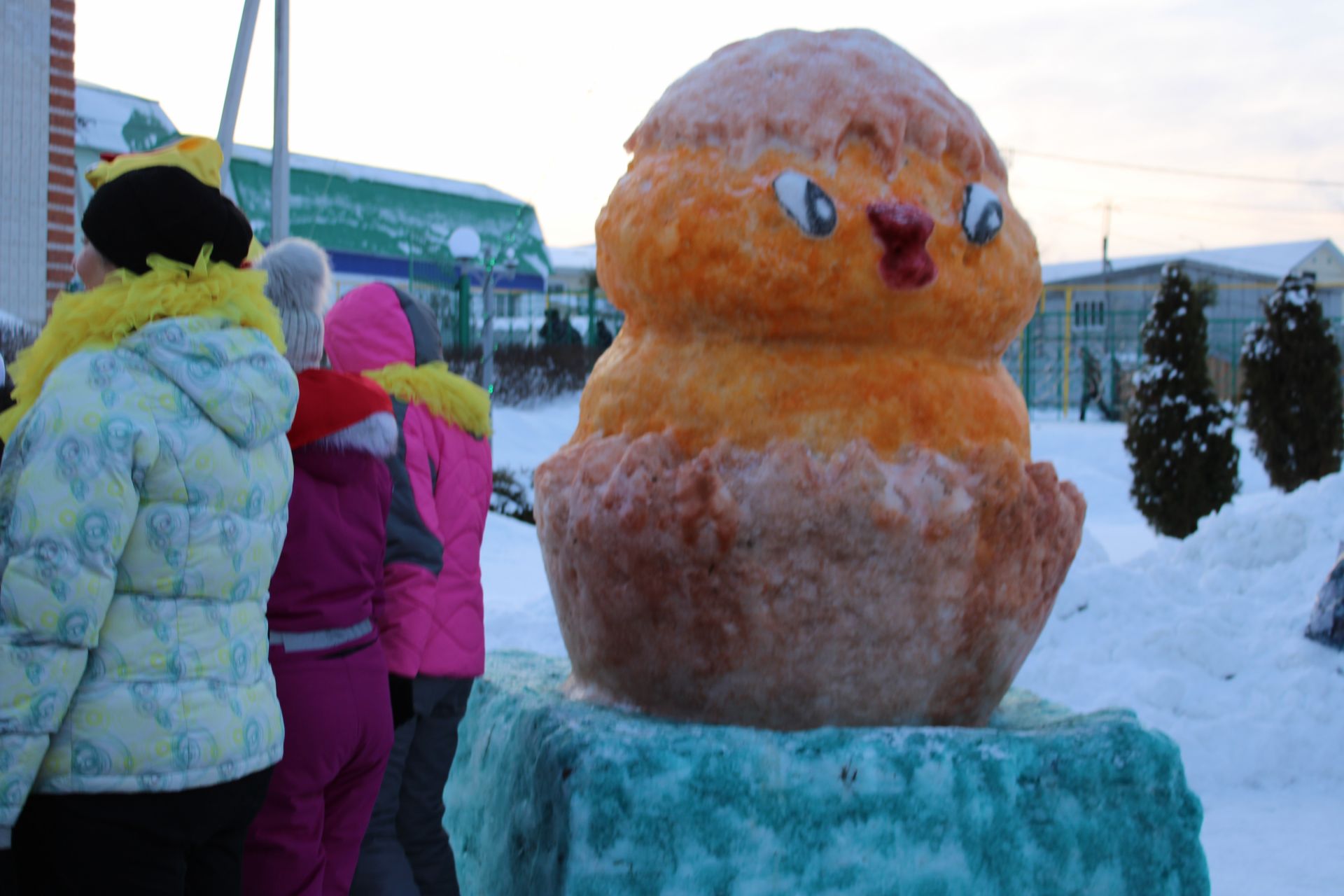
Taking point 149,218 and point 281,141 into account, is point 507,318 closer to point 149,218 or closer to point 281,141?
A: point 281,141

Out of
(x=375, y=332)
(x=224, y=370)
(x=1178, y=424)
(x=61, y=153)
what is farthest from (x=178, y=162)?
(x=1178, y=424)

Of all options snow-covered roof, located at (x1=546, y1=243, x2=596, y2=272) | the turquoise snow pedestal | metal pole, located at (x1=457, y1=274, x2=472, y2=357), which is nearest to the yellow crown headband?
the turquoise snow pedestal

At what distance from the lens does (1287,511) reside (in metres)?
8.12

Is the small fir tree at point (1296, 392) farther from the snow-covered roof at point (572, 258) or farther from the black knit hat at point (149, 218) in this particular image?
the snow-covered roof at point (572, 258)

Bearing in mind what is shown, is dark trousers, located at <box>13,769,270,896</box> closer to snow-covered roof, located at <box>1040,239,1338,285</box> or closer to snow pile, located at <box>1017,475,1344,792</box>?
snow pile, located at <box>1017,475,1344,792</box>

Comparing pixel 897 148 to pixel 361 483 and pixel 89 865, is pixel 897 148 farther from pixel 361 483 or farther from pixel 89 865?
pixel 89 865

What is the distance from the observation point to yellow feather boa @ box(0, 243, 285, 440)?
2041 millimetres

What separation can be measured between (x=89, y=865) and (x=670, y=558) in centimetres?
144

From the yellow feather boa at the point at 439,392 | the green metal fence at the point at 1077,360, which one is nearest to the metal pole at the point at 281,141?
the yellow feather boa at the point at 439,392

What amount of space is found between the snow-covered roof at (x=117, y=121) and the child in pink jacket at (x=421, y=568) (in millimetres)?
13006

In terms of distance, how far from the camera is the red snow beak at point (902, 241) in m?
2.96

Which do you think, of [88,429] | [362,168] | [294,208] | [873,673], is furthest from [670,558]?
[362,168]

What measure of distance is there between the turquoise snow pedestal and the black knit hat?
4.51ft

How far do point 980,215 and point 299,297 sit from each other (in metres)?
1.64
